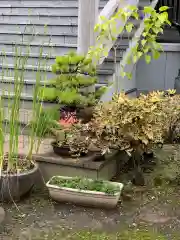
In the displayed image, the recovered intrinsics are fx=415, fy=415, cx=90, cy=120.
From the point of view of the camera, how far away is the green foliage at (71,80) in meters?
4.81

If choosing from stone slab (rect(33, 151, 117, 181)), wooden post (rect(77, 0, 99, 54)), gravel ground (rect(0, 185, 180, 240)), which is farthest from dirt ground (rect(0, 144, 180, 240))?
wooden post (rect(77, 0, 99, 54))

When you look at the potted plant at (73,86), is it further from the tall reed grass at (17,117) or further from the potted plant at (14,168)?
the potted plant at (14,168)

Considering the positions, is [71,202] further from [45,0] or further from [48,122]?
[45,0]

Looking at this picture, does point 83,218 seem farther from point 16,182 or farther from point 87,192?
point 16,182

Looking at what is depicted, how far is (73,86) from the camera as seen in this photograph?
4.87 m

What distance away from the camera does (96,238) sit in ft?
11.2

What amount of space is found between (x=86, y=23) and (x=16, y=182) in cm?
223

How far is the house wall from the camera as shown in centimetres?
802

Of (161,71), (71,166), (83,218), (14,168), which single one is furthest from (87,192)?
(161,71)

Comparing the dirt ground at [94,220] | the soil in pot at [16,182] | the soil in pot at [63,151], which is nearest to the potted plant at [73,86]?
the soil in pot at [63,151]

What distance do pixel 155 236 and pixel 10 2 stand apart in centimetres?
591

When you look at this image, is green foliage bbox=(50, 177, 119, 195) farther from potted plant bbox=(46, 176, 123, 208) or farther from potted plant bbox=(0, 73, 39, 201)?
potted plant bbox=(0, 73, 39, 201)

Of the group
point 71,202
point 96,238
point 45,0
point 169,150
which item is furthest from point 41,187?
point 45,0

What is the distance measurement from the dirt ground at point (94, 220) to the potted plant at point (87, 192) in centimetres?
7
